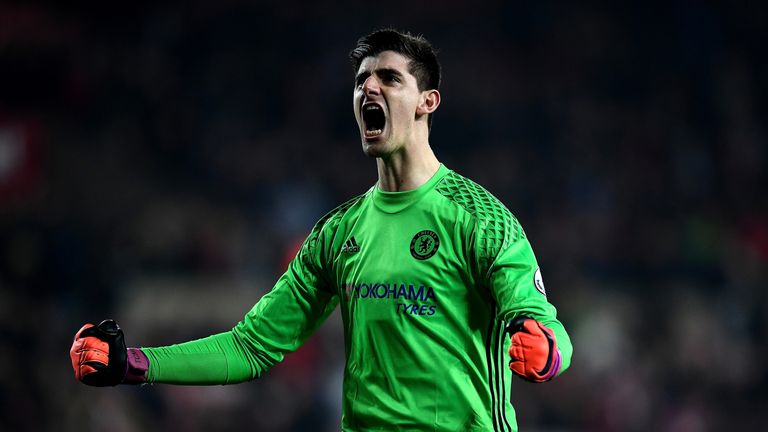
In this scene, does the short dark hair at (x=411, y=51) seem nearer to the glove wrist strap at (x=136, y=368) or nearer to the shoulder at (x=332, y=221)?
the shoulder at (x=332, y=221)

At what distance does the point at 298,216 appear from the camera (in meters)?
12.1

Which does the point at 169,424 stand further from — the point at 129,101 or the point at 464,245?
the point at 464,245

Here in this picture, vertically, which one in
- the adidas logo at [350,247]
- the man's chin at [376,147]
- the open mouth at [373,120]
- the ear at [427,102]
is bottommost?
the adidas logo at [350,247]

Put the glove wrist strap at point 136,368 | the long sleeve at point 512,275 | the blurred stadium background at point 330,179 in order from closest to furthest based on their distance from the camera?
1. the long sleeve at point 512,275
2. the glove wrist strap at point 136,368
3. the blurred stadium background at point 330,179

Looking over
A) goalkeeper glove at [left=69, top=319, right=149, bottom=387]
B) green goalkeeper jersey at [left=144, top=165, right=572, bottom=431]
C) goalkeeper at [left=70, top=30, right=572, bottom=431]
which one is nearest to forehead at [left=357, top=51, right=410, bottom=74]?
goalkeeper at [left=70, top=30, right=572, bottom=431]

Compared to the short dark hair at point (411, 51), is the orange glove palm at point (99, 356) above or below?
below

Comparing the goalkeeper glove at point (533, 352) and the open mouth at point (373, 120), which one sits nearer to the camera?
the goalkeeper glove at point (533, 352)

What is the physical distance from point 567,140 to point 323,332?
452cm

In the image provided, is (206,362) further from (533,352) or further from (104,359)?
(533,352)

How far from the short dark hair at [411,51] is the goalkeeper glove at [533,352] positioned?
1.26 meters

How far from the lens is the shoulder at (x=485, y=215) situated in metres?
3.54

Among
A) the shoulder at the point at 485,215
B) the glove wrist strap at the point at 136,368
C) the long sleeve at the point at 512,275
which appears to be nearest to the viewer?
the long sleeve at the point at 512,275

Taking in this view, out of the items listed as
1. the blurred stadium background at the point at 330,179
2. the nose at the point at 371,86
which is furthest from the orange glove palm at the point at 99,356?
the blurred stadium background at the point at 330,179

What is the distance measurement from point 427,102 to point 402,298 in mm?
842
